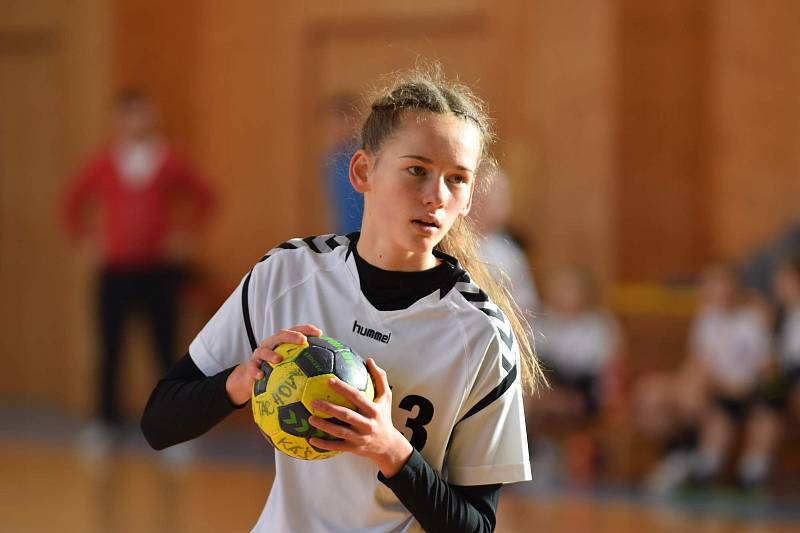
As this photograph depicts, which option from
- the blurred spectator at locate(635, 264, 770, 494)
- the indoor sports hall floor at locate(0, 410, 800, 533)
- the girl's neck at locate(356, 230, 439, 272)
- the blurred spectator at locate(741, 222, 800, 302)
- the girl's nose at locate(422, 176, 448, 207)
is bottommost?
the indoor sports hall floor at locate(0, 410, 800, 533)

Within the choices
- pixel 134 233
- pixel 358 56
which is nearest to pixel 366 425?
pixel 134 233

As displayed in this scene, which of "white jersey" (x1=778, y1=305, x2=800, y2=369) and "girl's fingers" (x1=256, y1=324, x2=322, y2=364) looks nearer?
"girl's fingers" (x1=256, y1=324, x2=322, y2=364)

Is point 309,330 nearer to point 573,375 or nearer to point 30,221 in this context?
point 573,375

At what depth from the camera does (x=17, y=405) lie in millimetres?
10227

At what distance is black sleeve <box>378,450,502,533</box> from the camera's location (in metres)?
2.28

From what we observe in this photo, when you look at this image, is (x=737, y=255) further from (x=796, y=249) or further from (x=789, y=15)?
(x=789, y=15)

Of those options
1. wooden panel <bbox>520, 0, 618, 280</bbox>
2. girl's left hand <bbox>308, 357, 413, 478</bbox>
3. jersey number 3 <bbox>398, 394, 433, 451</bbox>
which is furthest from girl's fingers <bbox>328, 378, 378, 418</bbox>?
wooden panel <bbox>520, 0, 618, 280</bbox>

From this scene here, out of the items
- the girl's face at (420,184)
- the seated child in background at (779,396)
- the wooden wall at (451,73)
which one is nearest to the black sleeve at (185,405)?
the girl's face at (420,184)

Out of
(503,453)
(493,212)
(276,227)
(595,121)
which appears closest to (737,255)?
(595,121)

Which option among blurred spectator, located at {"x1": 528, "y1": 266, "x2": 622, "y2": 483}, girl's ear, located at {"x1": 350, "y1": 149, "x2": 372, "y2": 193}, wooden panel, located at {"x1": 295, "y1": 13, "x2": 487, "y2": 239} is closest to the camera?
girl's ear, located at {"x1": 350, "y1": 149, "x2": 372, "y2": 193}

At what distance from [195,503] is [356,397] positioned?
4.38 m

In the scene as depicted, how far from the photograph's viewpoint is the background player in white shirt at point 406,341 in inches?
93.7

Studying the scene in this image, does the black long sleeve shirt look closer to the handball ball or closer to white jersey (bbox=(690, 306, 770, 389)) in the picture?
the handball ball

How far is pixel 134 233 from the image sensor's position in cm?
832
